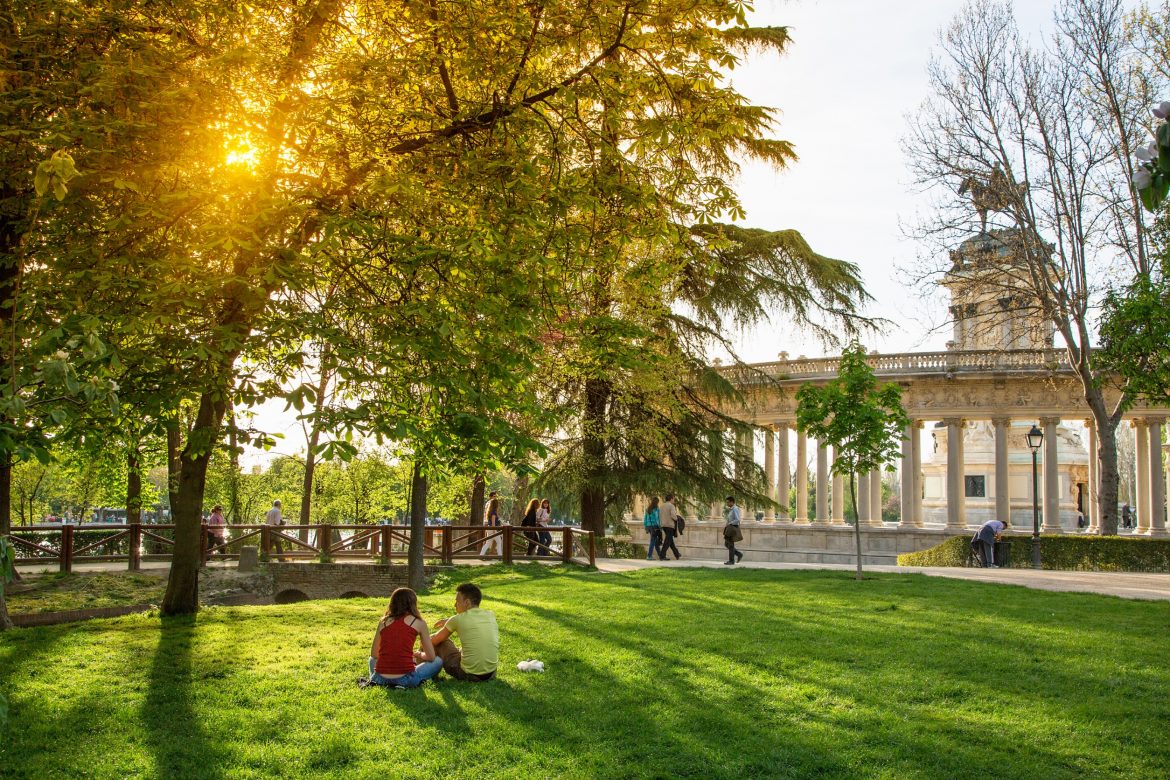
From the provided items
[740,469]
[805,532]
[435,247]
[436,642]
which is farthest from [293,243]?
[805,532]

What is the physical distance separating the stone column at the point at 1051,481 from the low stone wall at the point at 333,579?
26.8 metres

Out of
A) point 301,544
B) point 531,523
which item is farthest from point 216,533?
point 531,523

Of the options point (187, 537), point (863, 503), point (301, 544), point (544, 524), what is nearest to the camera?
point (187, 537)

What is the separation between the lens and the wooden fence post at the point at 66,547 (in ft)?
77.8

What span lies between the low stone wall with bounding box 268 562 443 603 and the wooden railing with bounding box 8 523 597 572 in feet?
2.13

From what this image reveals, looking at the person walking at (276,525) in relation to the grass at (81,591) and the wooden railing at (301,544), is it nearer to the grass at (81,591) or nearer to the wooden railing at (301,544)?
the wooden railing at (301,544)

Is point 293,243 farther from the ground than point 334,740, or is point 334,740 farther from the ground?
point 293,243

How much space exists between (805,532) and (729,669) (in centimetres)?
3411

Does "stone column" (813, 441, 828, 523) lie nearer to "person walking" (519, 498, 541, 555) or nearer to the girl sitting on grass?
"person walking" (519, 498, 541, 555)

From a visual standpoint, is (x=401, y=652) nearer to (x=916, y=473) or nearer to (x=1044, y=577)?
(x=1044, y=577)

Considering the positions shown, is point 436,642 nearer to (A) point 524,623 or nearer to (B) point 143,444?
(A) point 524,623

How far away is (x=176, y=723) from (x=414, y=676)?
89.3 inches

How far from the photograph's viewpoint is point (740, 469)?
2958 centimetres

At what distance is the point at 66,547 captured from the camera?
77.9ft
